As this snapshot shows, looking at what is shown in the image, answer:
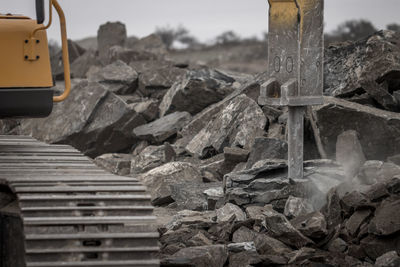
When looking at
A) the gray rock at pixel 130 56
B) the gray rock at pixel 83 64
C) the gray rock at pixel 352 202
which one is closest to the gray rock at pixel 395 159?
the gray rock at pixel 352 202

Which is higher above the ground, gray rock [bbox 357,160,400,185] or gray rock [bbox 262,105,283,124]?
gray rock [bbox 262,105,283,124]

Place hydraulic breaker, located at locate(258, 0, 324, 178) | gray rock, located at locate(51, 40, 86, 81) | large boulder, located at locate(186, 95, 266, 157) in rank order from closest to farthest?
hydraulic breaker, located at locate(258, 0, 324, 178)
large boulder, located at locate(186, 95, 266, 157)
gray rock, located at locate(51, 40, 86, 81)

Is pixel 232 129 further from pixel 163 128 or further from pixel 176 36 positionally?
pixel 176 36

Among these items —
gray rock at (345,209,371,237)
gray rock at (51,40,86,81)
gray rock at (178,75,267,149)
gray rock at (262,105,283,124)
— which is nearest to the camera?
gray rock at (345,209,371,237)

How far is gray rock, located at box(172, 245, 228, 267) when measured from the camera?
20.3 feet

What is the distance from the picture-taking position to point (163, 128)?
482 inches

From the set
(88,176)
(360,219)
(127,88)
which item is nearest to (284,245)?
(360,219)

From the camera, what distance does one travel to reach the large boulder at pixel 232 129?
1047 cm

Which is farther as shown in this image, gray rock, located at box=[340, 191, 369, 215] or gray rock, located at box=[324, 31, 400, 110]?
gray rock, located at box=[324, 31, 400, 110]

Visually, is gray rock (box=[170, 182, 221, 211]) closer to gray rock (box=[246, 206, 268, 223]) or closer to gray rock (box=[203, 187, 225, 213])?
gray rock (box=[203, 187, 225, 213])

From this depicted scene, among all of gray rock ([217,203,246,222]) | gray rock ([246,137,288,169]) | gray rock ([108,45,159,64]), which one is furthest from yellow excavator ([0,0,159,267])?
gray rock ([108,45,159,64])

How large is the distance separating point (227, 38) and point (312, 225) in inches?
1663

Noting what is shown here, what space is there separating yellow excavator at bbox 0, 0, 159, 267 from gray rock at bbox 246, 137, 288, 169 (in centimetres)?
361

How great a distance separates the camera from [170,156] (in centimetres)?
1122
